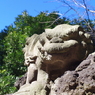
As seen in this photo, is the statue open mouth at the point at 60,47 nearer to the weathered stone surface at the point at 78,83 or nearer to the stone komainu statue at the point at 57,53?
the stone komainu statue at the point at 57,53

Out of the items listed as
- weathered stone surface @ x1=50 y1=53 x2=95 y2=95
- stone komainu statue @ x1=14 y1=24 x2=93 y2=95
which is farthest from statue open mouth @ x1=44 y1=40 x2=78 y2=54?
weathered stone surface @ x1=50 y1=53 x2=95 y2=95

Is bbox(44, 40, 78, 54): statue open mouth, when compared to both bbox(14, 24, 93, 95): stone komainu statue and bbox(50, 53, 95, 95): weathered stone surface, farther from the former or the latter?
bbox(50, 53, 95, 95): weathered stone surface

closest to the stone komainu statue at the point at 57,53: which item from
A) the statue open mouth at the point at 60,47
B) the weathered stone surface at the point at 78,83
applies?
the statue open mouth at the point at 60,47

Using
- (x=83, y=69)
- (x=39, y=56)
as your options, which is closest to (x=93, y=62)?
(x=83, y=69)

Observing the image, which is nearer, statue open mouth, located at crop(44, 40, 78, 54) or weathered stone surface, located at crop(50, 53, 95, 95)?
weathered stone surface, located at crop(50, 53, 95, 95)

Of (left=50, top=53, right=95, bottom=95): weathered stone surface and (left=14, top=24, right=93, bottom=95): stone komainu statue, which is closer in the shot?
(left=50, top=53, right=95, bottom=95): weathered stone surface

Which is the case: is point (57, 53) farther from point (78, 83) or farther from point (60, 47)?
point (78, 83)

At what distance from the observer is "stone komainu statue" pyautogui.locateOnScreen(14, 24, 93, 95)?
2.12 metres

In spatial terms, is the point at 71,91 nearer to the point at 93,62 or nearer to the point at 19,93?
the point at 93,62

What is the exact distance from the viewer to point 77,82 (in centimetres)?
173

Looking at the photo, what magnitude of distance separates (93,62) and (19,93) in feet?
3.02

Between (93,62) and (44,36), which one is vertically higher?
(44,36)

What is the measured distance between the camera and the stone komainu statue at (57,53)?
212cm

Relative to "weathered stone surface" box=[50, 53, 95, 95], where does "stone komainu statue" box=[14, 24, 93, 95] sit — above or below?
above
